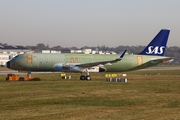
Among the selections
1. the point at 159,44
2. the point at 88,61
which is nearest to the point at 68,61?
the point at 88,61

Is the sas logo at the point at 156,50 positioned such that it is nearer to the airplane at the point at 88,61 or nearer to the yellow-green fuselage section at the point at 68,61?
the airplane at the point at 88,61

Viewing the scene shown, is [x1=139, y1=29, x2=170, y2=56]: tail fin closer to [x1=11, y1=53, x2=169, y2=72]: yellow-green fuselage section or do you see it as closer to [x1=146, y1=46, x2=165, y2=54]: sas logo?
[x1=146, y1=46, x2=165, y2=54]: sas logo

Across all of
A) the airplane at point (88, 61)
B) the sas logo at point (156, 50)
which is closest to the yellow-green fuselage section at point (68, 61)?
the airplane at point (88, 61)

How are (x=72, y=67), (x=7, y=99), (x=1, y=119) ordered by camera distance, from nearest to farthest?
(x=1, y=119) < (x=7, y=99) < (x=72, y=67)

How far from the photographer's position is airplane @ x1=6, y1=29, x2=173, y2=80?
57.1 metres

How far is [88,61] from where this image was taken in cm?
5984

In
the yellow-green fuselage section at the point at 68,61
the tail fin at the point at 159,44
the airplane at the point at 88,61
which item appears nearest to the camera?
the yellow-green fuselage section at the point at 68,61

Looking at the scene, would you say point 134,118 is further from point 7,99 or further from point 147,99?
point 7,99

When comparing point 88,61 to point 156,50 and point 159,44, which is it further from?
point 159,44

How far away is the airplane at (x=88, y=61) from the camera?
57125 mm

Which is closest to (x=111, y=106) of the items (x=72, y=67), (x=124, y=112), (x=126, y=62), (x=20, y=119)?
(x=124, y=112)

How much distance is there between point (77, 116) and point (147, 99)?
35.3 ft

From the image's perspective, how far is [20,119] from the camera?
65.9 ft

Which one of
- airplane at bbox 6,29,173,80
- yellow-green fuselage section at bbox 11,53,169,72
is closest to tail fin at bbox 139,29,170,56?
airplane at bbox 6,29,173,80
